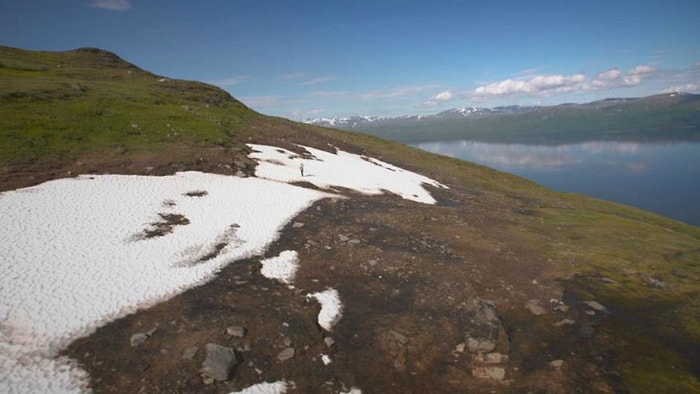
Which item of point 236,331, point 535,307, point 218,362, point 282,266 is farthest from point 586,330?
point 218,362

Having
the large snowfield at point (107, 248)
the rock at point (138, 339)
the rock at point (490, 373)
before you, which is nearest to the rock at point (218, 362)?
the large snowfield at point (107, 248)

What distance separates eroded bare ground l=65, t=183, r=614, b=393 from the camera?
10.6m

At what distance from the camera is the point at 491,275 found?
18.7m

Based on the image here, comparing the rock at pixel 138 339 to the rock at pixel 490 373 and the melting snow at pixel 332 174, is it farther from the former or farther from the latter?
the melting snow at pixel 332 174

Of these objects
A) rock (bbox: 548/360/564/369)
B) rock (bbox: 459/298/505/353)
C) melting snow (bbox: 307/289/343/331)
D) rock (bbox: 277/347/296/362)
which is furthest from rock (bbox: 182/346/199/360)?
rock (bbox: 548/360/564/369)

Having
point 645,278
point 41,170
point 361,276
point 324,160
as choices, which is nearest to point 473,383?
point 361,276

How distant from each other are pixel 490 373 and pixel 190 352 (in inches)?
374

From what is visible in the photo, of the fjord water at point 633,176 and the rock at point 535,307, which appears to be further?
the fjord water at point 633,176

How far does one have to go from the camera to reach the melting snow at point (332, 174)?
33062 millimetres

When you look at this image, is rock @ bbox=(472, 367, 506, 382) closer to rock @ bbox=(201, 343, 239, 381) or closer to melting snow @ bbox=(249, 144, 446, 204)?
rock @ bbox=(201, 343, 239, 381)

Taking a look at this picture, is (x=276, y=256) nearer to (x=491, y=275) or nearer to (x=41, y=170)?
(x=491, y=275)

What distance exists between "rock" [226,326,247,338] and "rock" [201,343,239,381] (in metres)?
0.73

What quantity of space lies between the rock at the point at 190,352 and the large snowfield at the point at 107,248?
7.79 feet

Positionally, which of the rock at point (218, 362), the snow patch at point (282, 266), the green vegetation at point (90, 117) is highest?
the green vegetation at point (90, 117)
